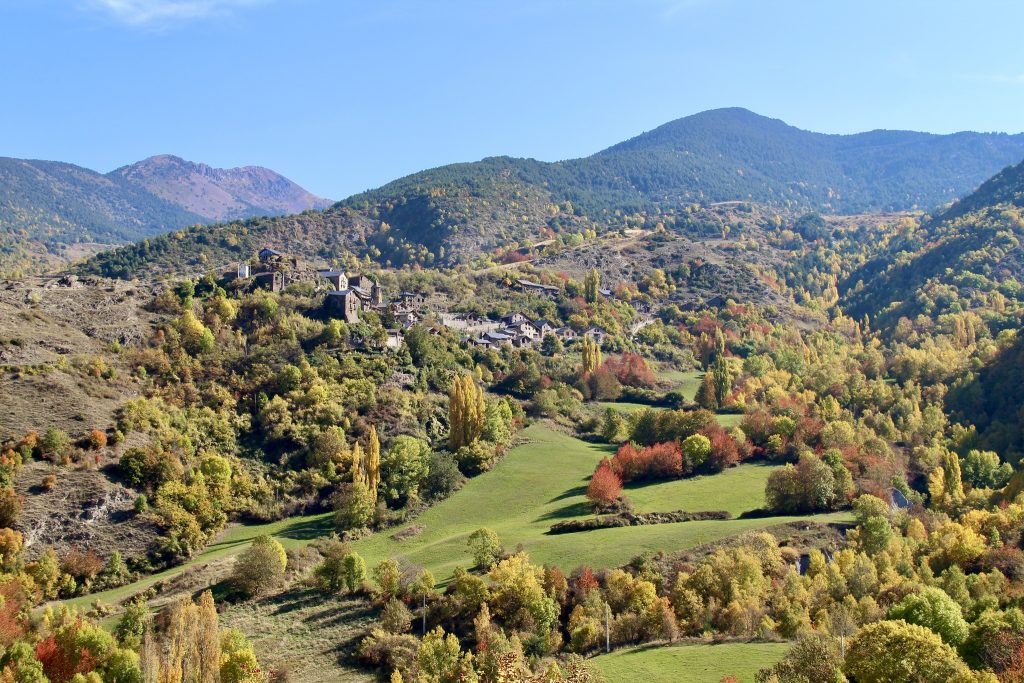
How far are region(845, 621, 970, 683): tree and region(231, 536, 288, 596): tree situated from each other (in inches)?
1239

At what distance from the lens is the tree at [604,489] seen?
60656mm

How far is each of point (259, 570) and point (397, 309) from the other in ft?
179

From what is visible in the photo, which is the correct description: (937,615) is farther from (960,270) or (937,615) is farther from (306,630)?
(960,270)

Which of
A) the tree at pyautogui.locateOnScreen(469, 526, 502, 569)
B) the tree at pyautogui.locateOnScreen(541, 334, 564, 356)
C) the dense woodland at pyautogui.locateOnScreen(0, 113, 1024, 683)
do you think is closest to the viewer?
the dense woodland at pyautogui.locateOnScreen(0, 113, 1024, 683)

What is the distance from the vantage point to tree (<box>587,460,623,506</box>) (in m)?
60.7

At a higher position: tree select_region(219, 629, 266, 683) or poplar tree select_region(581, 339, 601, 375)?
poplar tree select_region(581, 339, 601, 375)

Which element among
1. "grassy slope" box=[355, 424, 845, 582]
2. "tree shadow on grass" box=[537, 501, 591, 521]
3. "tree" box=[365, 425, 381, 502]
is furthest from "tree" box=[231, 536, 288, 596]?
"tree shadow on grass" box=[537, 501, 591, 521]

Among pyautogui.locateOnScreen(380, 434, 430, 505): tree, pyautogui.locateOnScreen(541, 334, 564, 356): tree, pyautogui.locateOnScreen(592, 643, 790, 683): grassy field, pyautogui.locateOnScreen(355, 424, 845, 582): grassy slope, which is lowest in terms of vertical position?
pyautogui.locateOnScreen(592, 643, 790, 683): grassy field

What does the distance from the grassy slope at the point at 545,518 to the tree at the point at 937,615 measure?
16.7m

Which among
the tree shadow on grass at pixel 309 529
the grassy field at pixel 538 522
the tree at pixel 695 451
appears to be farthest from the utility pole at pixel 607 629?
the tree at pixel 695 451

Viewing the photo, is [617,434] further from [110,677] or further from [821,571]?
[110,677]

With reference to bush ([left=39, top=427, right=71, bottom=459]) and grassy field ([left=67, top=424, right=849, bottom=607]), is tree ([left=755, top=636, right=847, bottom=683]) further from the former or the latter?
bush ([left=39, top=427, right=71, bottom=459])

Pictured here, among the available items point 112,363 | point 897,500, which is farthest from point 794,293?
point 112,363

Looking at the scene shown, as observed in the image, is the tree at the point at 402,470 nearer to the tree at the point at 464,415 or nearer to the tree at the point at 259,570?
the tree at the point at 464,415
